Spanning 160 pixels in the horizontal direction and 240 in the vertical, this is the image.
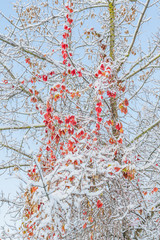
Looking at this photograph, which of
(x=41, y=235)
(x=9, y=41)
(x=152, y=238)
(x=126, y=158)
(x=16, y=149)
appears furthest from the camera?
(x=16, y=149)

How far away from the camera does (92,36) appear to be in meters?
6.90

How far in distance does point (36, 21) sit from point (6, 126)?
2748mm

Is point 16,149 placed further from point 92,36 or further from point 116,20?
point 116,20

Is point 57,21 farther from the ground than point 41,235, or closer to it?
farther from the ground

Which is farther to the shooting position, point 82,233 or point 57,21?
point 57,21

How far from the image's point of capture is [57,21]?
715 cm

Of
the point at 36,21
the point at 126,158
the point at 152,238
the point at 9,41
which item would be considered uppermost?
the point at 36,21

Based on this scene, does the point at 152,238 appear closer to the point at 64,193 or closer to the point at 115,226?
the point at 115,226

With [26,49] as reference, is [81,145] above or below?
below

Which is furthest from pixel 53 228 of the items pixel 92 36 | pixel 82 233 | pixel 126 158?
pixel 92 36

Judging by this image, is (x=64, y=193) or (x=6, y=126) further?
(x=6, y=126)

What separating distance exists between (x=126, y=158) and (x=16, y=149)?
3.52 m

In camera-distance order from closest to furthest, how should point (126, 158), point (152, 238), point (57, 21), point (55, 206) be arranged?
point (55, 206)
point (126, 158)
point (152, 238)
point (57, 21)

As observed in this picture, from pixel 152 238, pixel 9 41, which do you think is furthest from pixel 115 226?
pixel 9 41
